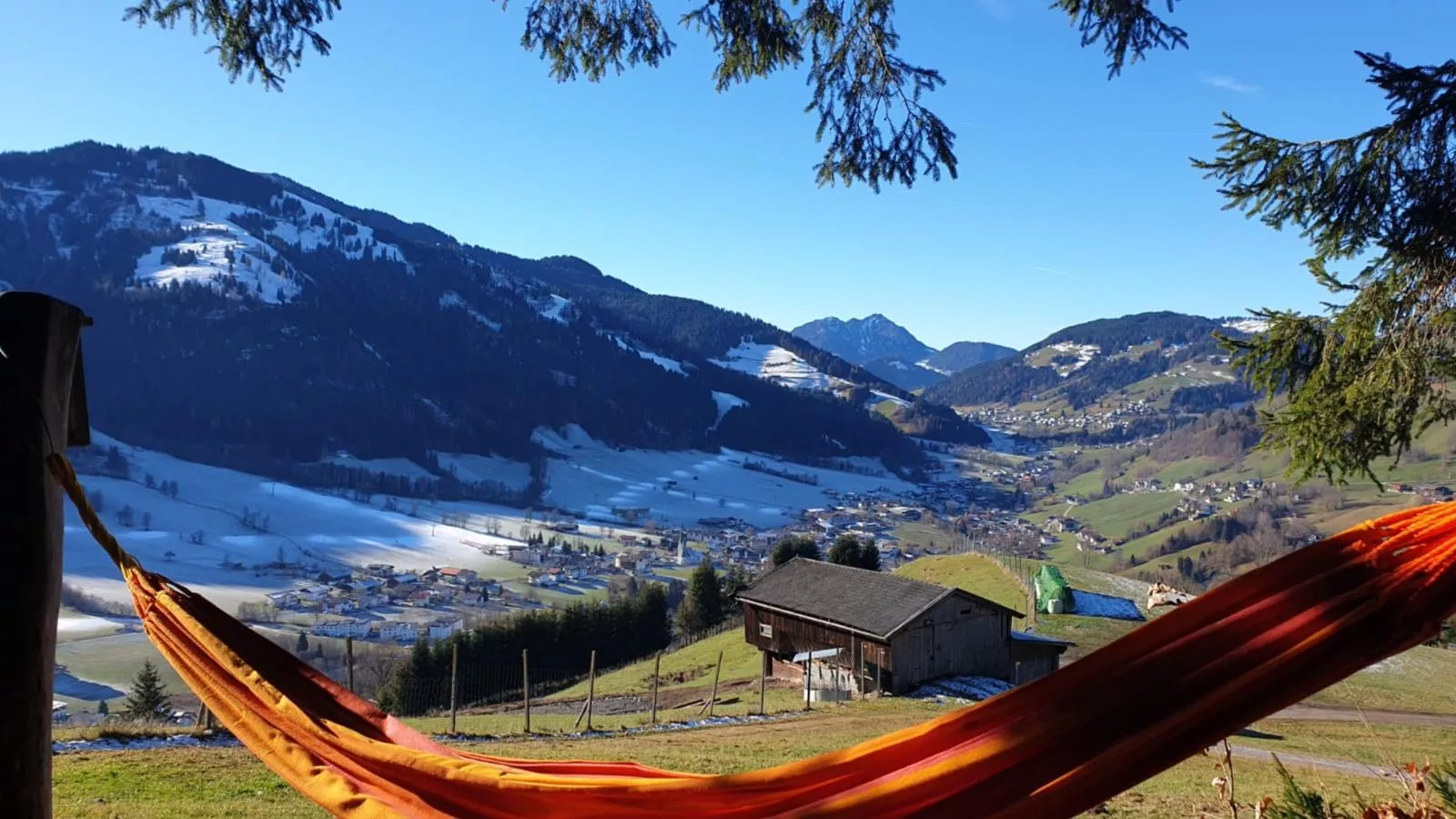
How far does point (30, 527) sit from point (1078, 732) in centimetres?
218

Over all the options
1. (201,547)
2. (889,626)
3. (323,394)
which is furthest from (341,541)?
(889,626)

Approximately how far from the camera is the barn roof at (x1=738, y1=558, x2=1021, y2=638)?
78.7 ft

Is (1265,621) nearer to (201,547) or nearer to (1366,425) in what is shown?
(1366,425)

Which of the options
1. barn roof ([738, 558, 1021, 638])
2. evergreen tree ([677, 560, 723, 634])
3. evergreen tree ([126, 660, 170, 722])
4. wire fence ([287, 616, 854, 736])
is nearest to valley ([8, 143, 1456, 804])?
evergreen tree ([677, 560, 723, 634])

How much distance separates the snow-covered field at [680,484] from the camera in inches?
5098

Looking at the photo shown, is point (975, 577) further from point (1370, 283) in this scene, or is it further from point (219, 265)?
point (219, 265)

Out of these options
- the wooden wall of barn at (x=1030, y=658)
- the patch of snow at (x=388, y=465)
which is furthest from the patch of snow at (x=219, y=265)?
the wooden wall of barn at (x=1030, y=658)

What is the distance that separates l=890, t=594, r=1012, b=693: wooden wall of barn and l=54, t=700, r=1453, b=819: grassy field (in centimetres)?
741

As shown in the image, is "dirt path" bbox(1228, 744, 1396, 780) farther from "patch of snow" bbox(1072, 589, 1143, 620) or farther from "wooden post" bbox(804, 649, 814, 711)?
"patch of snow" bbox(1072, 589, 1143, 620)

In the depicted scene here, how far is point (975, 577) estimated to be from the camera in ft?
131

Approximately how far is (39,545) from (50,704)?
344mm

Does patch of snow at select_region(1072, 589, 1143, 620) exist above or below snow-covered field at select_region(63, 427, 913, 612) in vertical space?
above

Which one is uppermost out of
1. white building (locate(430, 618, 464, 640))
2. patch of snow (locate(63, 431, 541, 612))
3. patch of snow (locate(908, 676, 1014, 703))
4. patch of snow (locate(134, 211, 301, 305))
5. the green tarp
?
patch of snow (locate(134, 211, 301, 305))

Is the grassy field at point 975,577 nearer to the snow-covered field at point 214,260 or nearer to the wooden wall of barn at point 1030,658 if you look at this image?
the wooden wall of barn at point 1030,658
